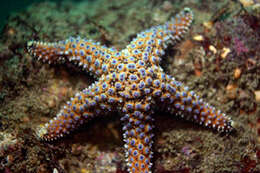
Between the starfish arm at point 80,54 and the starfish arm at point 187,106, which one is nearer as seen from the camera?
the starfish arm at point 187,106

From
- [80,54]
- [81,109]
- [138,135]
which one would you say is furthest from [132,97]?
[80,54]

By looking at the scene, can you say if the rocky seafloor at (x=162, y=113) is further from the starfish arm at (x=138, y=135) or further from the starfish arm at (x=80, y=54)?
the starfish arm at (x=138, y=135)

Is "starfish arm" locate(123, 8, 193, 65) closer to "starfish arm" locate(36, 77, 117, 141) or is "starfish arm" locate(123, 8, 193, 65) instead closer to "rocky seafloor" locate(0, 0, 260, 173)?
"rocky seafloor" locate(0, 0, 260, 173)

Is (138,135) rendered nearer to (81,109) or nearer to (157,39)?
(81,109)

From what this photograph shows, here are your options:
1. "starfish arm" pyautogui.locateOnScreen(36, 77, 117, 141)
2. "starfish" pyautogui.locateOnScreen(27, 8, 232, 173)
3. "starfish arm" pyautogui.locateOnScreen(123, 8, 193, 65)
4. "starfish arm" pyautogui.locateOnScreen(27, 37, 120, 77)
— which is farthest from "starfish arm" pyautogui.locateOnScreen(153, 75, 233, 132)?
"starfish arm" pyautogui.locateOnScreen(27, 37, 120, 77)

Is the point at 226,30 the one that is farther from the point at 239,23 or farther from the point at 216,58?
the point at 216,58

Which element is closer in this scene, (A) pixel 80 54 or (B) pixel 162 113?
(A) pixel 80 54

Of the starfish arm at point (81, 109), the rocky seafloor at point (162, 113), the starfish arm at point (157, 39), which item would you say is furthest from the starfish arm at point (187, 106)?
the starfish arm at point (81, 109)
